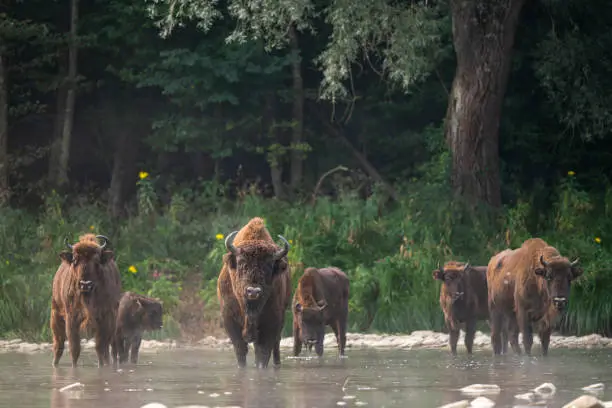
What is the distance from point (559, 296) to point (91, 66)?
17.6 meters

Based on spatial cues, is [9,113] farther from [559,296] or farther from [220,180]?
[559,296]

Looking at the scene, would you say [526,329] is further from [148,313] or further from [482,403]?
[482,403]

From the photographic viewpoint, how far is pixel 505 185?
98.7 ft

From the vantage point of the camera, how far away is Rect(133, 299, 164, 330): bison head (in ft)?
66.0

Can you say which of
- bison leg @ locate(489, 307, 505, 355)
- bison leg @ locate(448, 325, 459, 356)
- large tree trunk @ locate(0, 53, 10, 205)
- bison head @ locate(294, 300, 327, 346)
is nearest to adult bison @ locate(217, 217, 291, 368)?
bison head @ locate(294, 300, 327, 346)

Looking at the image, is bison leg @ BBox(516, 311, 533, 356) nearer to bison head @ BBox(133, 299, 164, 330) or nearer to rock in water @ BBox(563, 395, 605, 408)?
bison head @ BBox(133, 299, 164, 330)

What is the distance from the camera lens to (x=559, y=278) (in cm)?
1927

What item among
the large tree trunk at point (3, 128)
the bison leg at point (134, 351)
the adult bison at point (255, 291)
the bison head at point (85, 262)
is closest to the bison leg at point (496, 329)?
the adult bison at point (255, 291)

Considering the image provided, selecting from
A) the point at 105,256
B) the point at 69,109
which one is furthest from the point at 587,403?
the point at 69,109

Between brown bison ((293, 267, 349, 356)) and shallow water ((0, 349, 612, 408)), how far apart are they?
34cm

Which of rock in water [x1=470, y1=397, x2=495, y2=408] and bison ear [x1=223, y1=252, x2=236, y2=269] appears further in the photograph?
bison ear [x1=223, y1=252, x2=236, y2=269]

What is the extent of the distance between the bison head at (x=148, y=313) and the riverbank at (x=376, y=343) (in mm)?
2530

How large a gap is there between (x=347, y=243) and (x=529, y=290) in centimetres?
676

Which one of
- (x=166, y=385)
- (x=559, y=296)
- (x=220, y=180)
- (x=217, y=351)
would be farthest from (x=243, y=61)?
(x=166, y=385)
